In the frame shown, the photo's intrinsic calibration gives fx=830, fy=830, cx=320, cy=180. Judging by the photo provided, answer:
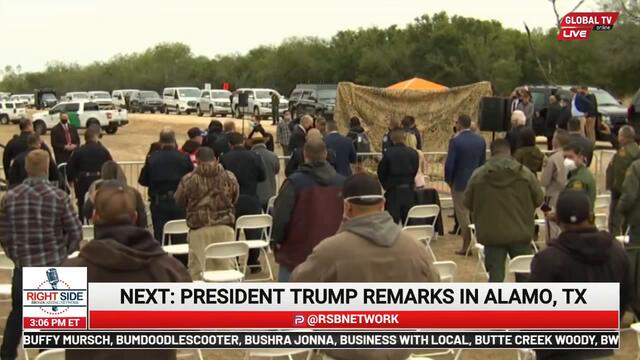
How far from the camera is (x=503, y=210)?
7.19m

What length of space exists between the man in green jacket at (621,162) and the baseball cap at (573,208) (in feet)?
16.5

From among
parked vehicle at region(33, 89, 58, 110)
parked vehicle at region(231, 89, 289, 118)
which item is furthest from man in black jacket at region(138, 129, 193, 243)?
parked vehicle at region(33, 89, 58, 110)

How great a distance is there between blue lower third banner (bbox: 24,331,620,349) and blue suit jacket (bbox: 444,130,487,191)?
589cm

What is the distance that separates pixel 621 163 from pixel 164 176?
16.6 ft

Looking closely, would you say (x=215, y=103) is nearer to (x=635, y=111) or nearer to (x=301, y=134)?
(x=635, y=111)

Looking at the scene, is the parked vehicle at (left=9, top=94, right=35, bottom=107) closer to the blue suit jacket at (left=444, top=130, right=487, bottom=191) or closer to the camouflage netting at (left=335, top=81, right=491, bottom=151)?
the camouflage netting at (left=335, top=81, right=491, bottom=151)

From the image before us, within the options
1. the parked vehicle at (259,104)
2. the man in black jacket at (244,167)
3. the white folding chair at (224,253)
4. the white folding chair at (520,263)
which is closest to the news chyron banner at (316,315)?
the white folding chair at (520,263)

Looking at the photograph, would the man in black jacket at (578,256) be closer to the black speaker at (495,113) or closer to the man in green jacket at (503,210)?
the man in green jacket at (503,210)

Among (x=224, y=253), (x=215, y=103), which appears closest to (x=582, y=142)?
(x=224, y=253)

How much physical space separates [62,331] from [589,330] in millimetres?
2832

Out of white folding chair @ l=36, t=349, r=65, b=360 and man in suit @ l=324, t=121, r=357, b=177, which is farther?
man in suit @ l=324, t=121, r=357, b=177

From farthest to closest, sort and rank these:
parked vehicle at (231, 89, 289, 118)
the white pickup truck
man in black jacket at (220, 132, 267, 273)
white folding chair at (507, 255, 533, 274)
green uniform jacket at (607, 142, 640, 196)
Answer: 1. parked vehicle at (231, 89, 289, 118)
2. the white pickup truck
3. man in black jacket at (220, 132, 267, 273)
4. green uniform jacket at (607, 142, 640, 196)
5. white folding chair at (507, 255, 533, 274)

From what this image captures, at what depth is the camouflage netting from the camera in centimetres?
1942

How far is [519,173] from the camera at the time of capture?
7.27 meters
